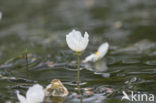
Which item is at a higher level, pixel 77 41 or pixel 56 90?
pixel 77 41

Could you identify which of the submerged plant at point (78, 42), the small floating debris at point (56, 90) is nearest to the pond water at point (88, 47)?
the small floating debris at point (56, 90)

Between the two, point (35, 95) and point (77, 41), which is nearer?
point (35, 95)

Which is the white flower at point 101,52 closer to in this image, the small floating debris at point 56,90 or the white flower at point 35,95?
the small floating debris at point 56,90

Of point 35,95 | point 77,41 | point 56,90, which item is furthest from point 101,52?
point 35,95

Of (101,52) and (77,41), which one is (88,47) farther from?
(77,41)

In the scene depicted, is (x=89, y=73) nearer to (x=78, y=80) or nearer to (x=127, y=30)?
(x=78, y=80)

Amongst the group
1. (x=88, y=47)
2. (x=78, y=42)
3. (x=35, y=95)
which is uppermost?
(x=88, y=47)
